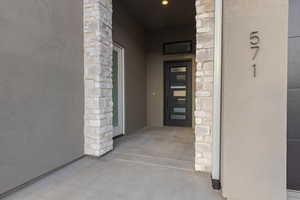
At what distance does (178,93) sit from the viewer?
5430 millimetres

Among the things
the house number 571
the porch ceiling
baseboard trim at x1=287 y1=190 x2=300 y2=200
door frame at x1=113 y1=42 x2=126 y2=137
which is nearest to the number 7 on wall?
the house number 571

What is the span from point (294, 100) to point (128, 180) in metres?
2.01

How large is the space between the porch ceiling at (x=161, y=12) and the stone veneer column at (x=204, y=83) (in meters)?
1.89

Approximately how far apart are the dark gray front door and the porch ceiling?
243 centimetres

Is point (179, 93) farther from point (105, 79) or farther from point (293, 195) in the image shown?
point (293, 195)

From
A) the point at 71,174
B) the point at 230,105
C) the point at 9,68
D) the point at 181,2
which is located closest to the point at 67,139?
the point at 71,174

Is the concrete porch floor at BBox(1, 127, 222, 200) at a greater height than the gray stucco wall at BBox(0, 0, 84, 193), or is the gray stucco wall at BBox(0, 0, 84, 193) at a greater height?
the gray stucco wall at BBox(0, 0, 84, 193)

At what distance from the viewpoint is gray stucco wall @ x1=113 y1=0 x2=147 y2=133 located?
4.03 meters

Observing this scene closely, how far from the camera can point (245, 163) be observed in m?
1.57

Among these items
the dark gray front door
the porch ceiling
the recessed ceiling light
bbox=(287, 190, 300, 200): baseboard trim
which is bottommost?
bbox=(287, 190, 300, 200): baseboard trim

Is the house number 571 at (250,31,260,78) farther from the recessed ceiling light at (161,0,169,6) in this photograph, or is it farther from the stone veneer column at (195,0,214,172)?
the recessed ceiling light at (161,0,169,6)

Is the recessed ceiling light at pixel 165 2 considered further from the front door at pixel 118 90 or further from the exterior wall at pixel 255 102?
the exterior wall at pixel 255 102

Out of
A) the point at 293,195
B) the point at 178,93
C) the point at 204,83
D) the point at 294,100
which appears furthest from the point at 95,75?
the point at 178,93

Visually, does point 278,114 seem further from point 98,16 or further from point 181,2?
point 181,2
